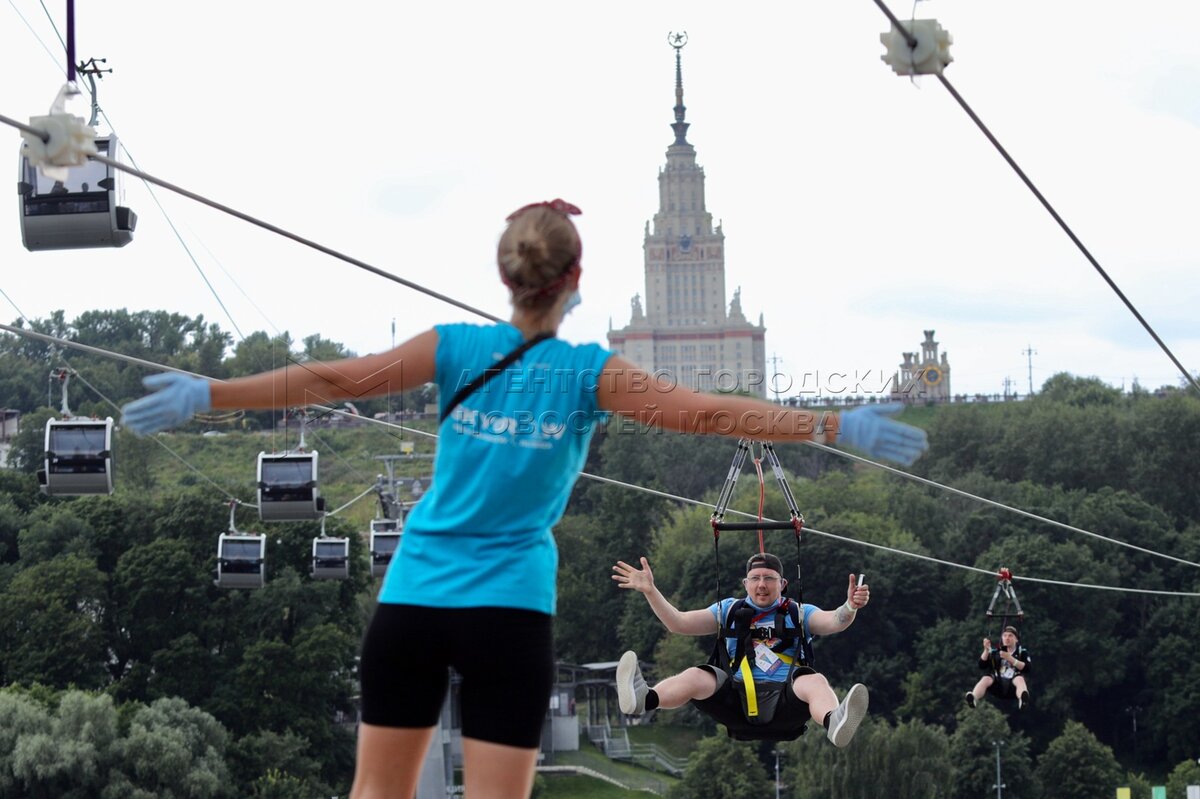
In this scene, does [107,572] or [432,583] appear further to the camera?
[107,572]

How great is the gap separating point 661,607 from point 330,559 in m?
24.1

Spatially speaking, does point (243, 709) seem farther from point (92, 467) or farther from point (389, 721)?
point (389, 721)

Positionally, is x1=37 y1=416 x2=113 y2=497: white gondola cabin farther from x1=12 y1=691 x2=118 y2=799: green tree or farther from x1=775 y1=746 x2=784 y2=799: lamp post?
x1=775 y1=746 x2=784 y2=799: lamp post

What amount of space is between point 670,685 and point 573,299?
690cm

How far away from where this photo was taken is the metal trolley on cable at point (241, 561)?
30750 millimetres

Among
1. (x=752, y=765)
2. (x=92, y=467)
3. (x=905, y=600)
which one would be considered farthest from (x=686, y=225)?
(x=92, y=467)

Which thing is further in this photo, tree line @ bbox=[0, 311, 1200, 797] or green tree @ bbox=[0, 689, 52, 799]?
tree line @ bbox=[0, 311, 1200, 797]

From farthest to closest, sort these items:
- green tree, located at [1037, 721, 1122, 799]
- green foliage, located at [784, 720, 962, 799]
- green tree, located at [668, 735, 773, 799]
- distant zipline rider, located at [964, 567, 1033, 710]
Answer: green tree, located at [1037, 721, 1122, 799] < green tree, located at [668, 735, 773, 799] < green foliage, located at [784, 720, 962, 799] < distant zipline rider, located at [964, 567, 1033, 710]

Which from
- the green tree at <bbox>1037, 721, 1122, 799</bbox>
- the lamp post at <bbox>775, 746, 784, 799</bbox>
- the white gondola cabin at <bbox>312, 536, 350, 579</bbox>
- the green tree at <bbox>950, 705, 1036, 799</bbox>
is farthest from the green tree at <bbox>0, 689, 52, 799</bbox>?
the green tree at <bbox>1037, 721, 1122, 799</bbox>

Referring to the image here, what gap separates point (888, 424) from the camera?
3775 millimetres

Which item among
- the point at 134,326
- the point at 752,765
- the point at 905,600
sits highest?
the point at 134,326

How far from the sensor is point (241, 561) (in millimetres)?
30984

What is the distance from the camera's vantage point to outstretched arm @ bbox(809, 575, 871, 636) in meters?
10.3

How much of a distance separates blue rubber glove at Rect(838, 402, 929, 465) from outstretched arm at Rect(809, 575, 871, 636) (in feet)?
20.9
